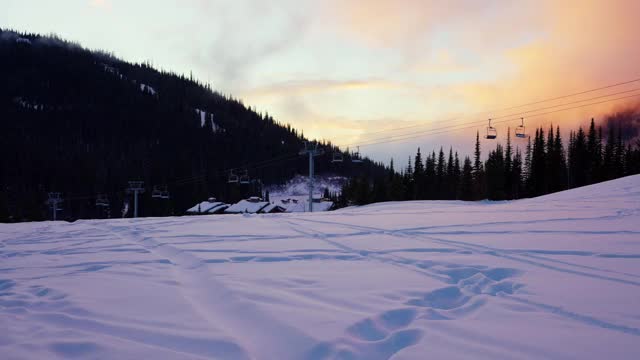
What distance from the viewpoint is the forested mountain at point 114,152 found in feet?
334

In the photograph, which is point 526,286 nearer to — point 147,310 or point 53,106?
point 147,310

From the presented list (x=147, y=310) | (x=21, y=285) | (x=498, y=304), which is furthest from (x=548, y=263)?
(x=21, y=285)

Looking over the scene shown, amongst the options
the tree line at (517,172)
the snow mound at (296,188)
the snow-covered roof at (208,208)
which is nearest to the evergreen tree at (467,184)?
the tree line at (517,172)

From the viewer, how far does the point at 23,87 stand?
191625 millimetres

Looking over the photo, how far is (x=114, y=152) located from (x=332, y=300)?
166 meters

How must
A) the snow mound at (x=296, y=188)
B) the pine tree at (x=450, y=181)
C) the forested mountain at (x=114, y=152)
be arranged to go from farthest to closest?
the snow mound at (x=296, y=188) → the forested mountain at (x=114, y=152) → the pine tree at (x=450, y=181)

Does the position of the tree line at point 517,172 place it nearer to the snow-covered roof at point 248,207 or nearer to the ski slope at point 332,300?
the snow-covered roof at point 248,207

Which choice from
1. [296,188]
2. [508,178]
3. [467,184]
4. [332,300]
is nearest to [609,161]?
[508,178]

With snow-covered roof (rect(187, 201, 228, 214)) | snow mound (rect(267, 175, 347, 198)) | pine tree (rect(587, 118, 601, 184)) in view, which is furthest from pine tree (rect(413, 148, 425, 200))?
snow mound (rect(267, 175, 347, 198))

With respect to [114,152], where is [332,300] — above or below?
below

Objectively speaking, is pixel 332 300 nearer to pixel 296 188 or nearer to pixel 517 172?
pixel 517 172

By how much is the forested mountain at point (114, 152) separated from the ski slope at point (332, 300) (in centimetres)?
7417

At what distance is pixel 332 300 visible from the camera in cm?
479

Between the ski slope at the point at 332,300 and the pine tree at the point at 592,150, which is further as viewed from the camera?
the pine tree at the point at 592,150
